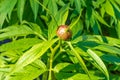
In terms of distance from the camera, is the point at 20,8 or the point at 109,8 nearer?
the point at 20,8

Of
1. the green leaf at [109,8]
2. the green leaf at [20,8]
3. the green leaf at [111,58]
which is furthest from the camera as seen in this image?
the green leaf at [109,8]

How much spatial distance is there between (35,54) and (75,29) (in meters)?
0.83

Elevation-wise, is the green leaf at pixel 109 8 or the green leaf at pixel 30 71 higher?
the green leaf at pixel 109 8

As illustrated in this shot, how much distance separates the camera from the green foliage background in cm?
125

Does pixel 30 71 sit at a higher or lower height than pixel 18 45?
lower

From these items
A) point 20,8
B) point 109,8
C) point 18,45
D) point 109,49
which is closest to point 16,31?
point 18,45

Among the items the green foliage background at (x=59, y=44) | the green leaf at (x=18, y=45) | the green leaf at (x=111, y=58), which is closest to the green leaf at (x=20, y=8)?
the green foliage background at (x=59, y=44)

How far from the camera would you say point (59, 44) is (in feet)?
4.22

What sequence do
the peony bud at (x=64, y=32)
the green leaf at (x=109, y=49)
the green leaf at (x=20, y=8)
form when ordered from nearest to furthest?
the peony bud at (x=64, y=32)
the green leaf at (x=109, y=49)
the green leaf at (x=20, y=8)

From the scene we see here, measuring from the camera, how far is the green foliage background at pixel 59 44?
4.09 ft

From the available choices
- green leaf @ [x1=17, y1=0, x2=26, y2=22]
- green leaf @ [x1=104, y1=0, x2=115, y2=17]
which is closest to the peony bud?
green leaf @ [x1=17, y1=0, x2=26, y2=22]

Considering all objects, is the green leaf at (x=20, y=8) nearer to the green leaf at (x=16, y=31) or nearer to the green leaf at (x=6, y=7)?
the green leaf at (x=6, y=7)

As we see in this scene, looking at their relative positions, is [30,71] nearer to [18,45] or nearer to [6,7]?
[18,45]

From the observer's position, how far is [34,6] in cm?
191
